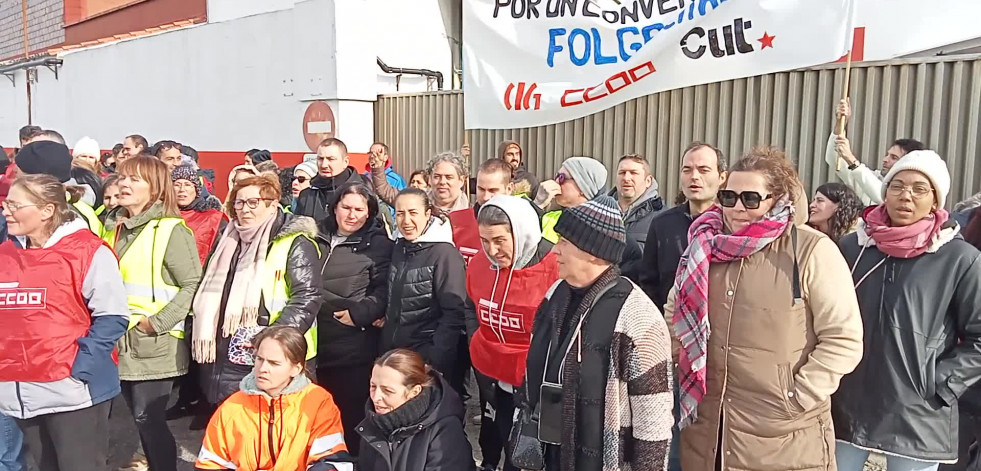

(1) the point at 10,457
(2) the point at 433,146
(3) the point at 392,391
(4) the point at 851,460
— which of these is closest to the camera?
(4) the point at 851,460

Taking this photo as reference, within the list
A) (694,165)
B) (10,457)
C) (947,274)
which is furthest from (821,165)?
(10,457)

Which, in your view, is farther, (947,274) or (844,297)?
(947,274)

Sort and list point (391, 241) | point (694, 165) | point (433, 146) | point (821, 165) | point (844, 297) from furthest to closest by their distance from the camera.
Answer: point (433, 146) < point (821, 165) < point (391, 241) < point (694, 165) < point (844, 297)

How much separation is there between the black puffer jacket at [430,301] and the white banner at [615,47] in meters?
2.78

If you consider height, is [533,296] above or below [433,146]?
below

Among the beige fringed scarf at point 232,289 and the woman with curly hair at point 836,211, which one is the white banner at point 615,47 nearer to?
the woman with curly hair at point 836,211

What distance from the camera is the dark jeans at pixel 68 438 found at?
316cm

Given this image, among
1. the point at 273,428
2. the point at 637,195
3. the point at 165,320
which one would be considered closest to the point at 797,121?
the point at 637,195

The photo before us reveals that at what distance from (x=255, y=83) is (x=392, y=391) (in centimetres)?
754

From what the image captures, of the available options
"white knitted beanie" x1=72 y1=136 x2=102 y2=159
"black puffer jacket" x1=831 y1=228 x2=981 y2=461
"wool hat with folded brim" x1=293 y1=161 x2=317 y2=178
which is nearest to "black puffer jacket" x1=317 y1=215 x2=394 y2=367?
"wool hat with folded brim" x1=293 y1=161 x2=317 y2=178

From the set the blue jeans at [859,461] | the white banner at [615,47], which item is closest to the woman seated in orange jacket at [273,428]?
the blue jeans at [859,461]

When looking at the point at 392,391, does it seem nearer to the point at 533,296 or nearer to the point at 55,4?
the point at 533,296

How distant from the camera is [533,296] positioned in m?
2.99

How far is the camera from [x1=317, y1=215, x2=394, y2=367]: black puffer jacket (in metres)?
3.78
